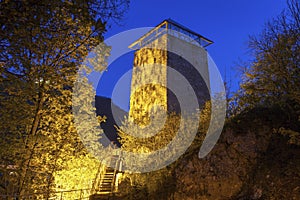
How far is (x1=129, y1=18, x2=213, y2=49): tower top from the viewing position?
13859mm

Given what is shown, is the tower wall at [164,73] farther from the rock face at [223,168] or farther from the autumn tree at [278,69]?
the autumn tree at [278,69]

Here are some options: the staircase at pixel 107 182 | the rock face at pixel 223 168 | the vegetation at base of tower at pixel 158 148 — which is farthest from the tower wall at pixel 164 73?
the rock face at pixel 223 168

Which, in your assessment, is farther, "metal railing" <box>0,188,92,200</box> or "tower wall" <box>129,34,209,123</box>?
"tower wall" <box>129,34,209,123</box>

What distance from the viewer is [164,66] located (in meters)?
13.6

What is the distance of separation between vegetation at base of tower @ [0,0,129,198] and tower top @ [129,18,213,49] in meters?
7.58

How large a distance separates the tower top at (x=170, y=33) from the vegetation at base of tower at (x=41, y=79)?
24.9 feet

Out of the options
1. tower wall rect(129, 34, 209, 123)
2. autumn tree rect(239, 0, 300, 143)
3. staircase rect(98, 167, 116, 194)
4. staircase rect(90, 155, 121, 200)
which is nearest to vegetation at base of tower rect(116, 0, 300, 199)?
autumn tree rect(239, 0, 300, 143)

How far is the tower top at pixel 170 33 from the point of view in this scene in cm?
1386

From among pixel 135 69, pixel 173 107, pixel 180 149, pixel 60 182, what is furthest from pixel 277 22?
pixel 135 69

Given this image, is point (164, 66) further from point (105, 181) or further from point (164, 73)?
point (105, 181)

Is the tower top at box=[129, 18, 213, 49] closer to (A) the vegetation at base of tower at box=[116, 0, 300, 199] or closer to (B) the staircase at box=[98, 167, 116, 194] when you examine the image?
(A) the vegetation at base of tower at box=[116, 0, 300, 199]

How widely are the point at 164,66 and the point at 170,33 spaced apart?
77.1 inches

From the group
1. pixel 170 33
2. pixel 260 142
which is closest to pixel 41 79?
pixel 260 142

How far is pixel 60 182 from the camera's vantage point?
26.2 feet
